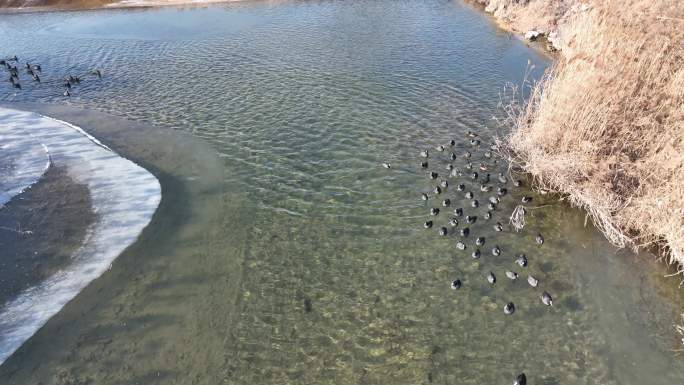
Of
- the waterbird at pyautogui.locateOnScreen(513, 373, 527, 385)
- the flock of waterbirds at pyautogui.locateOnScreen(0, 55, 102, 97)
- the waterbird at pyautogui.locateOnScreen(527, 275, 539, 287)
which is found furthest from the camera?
the flock of waterbirds at pyautogui.locateOnScreen(0, 55, 102, 97)

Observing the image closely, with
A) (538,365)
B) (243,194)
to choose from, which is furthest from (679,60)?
(243,194)

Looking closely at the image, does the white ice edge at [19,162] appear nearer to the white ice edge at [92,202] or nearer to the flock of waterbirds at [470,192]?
the white ice edge at [92,202]

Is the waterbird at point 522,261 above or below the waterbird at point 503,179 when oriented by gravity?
below

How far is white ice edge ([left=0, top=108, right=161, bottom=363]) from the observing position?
12.8 m

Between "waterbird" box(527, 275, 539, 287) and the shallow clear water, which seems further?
"waterbird" box(527, 275, 539, 287)

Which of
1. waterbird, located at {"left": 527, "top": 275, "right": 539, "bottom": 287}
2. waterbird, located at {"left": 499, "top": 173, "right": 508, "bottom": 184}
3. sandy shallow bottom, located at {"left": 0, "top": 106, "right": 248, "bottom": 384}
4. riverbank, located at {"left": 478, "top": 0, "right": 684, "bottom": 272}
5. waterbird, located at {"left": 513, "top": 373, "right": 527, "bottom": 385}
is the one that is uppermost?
riverbank, located at {"left": 478, "top": 0, "right": 684, "bottom": 272}

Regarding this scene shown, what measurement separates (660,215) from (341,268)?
10184 mm

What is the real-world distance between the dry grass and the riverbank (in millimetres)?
31

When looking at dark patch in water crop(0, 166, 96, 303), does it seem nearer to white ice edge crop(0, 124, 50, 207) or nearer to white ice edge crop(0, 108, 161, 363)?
white ice edge crop(0, 108, 161, 363)

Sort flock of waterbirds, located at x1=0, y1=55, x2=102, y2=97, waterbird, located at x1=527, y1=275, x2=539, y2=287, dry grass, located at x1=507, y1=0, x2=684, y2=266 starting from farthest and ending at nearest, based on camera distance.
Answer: flock of waterbirds, located at x1=0, y1=55, x2=102, y2=97 → dry grass, located at x1=507, y1=0, x2=684, y2=266 → waterbird, located at x1=527, y1=275, x2=539, y2=287

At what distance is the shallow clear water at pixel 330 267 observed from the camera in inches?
451

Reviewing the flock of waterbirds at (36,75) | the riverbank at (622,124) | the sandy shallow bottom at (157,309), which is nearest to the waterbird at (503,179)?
the riverbank at (622,124)

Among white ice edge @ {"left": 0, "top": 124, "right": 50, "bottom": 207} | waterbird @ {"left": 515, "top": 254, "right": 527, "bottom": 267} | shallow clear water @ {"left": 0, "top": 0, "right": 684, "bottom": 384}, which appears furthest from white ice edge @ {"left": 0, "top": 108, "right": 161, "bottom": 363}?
waterbird @ {"left": 515, "top": 254, "right": 527, "bottom": 267}

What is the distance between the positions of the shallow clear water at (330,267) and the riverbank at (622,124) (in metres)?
1.20
